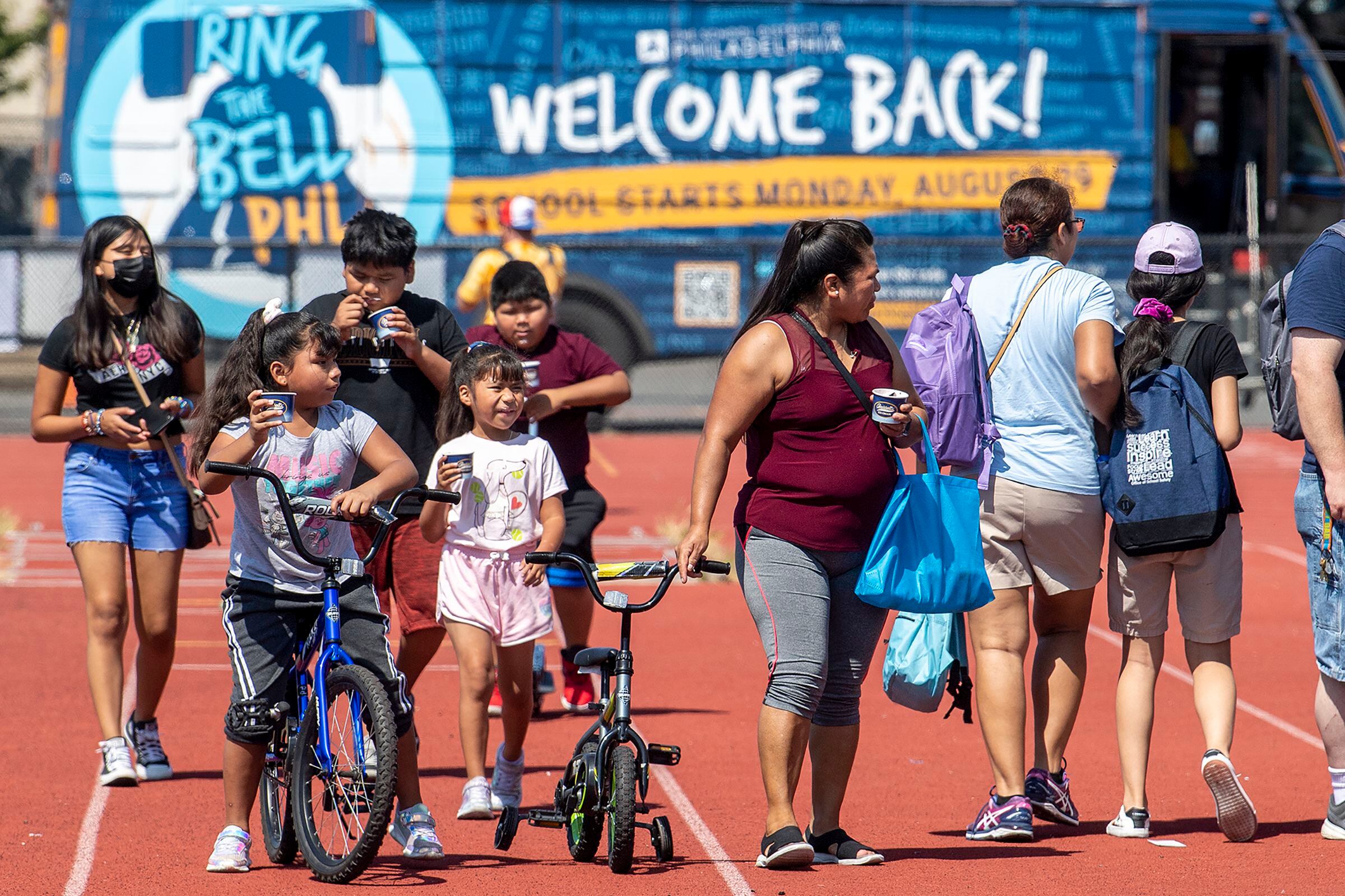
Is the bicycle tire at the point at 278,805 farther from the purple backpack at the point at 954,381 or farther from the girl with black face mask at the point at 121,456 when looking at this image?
the purple backpack at the point at 954,381

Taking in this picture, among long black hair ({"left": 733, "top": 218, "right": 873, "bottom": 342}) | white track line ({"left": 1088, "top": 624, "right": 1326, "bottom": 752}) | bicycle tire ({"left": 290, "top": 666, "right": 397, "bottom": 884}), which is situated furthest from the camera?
white track line ({"left": 1088, "top": 624, "right": 1326, "bottom": 752})

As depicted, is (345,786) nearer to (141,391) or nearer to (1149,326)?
(141,391)

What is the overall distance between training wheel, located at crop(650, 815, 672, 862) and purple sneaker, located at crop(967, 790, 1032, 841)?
106 cm

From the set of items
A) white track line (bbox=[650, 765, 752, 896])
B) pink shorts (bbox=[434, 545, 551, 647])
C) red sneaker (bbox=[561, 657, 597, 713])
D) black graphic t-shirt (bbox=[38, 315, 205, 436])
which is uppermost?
black graphic t-shirt (bbox=[38, 315, 205, 436])

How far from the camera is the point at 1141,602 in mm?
5633

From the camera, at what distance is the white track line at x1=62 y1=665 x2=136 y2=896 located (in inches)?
198

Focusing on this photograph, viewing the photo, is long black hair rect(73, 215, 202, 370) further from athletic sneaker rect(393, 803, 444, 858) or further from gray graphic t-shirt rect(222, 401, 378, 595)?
athletic sneaker rect(393, 803, 444, 858)

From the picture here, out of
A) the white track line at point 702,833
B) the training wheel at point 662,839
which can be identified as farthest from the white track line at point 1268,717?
the training wheel at point 662,839

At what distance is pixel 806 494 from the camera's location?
16.4 ft

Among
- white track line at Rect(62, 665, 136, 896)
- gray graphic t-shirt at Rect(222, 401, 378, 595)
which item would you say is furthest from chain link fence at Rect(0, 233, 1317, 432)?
gray graphic t-shirt at Rect(222, 401, 378, 595)

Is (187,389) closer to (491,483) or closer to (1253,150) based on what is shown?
(491,483)

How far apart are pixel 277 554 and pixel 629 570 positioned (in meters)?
1.10

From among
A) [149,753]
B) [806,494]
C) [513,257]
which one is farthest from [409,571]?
[513,257]

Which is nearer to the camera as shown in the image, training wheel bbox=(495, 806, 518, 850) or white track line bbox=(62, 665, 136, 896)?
white track line bbox=(62, 665, 136, 896)
